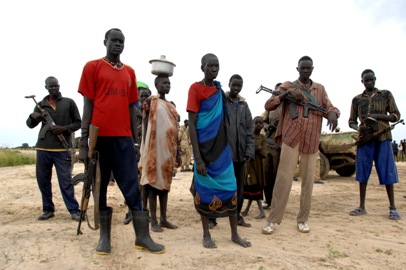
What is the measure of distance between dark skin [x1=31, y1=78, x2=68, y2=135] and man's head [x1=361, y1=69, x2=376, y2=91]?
4526 mm

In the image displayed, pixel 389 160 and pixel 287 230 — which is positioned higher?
pixel 389 160

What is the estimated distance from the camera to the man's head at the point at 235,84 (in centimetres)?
443

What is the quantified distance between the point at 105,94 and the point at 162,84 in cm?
125

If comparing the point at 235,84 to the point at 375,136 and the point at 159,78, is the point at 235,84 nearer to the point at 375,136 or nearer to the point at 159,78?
the point at 159,78

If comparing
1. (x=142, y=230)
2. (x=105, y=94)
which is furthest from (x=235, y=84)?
(x=142, y=230)

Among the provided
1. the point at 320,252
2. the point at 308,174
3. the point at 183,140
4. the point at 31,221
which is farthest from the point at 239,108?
the point at 183,140

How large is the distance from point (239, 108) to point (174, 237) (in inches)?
68.3

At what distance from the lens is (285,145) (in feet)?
14.2

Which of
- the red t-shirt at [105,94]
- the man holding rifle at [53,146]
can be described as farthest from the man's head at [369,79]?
the man holding rifle at [53,146]

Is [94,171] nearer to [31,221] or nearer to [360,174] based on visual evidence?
[31,221]

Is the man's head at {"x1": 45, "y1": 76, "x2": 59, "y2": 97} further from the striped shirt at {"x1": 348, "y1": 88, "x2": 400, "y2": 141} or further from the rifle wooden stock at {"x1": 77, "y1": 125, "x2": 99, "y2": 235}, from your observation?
the striped shirt at {"x1": 348, "y1": 88, "x2": 400, "y2": 141}

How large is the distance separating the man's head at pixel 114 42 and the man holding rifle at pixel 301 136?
1967 mm

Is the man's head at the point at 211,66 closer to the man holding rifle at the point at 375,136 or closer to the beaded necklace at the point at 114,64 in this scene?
the beaded necklace at the point at 114,64

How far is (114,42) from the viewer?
346 centimetres
